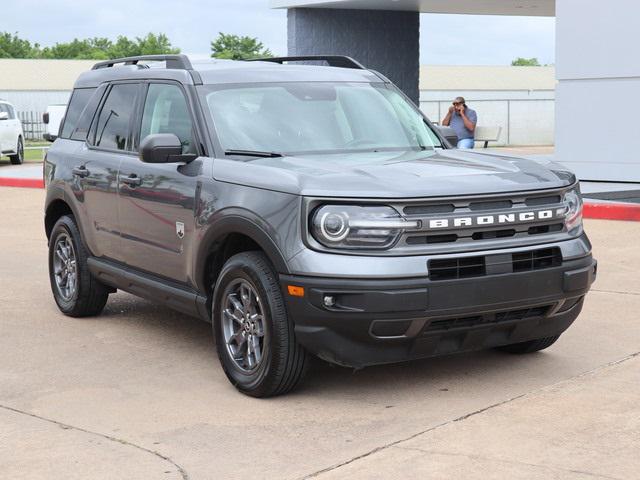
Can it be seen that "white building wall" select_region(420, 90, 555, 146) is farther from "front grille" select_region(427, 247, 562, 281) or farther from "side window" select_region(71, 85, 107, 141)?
"front grille" select_region(427, 247, 562, 281)

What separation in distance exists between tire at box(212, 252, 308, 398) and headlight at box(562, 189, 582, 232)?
1626 millimetres

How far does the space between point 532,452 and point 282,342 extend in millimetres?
1434

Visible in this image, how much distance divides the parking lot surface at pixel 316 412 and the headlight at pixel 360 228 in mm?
871

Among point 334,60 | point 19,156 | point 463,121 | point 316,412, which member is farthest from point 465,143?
point 19,156

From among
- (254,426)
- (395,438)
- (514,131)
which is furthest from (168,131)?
(514,131)

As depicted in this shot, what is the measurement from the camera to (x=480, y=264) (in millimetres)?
5711

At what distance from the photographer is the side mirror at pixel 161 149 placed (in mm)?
6500

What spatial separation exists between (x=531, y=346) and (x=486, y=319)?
112cm

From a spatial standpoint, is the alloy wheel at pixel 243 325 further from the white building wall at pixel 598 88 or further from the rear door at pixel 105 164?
the white building wall at pixel 598 88

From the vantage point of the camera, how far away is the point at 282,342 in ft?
19.0

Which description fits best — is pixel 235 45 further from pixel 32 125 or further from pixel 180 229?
pixel 180 229

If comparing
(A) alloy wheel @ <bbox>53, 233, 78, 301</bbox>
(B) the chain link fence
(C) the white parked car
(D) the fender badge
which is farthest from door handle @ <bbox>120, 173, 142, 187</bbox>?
(B) the chain link fence

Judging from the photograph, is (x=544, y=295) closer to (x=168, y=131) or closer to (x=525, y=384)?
(x=525, y=384)

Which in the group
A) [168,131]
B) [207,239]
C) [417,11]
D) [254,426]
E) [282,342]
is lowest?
[254,426]
